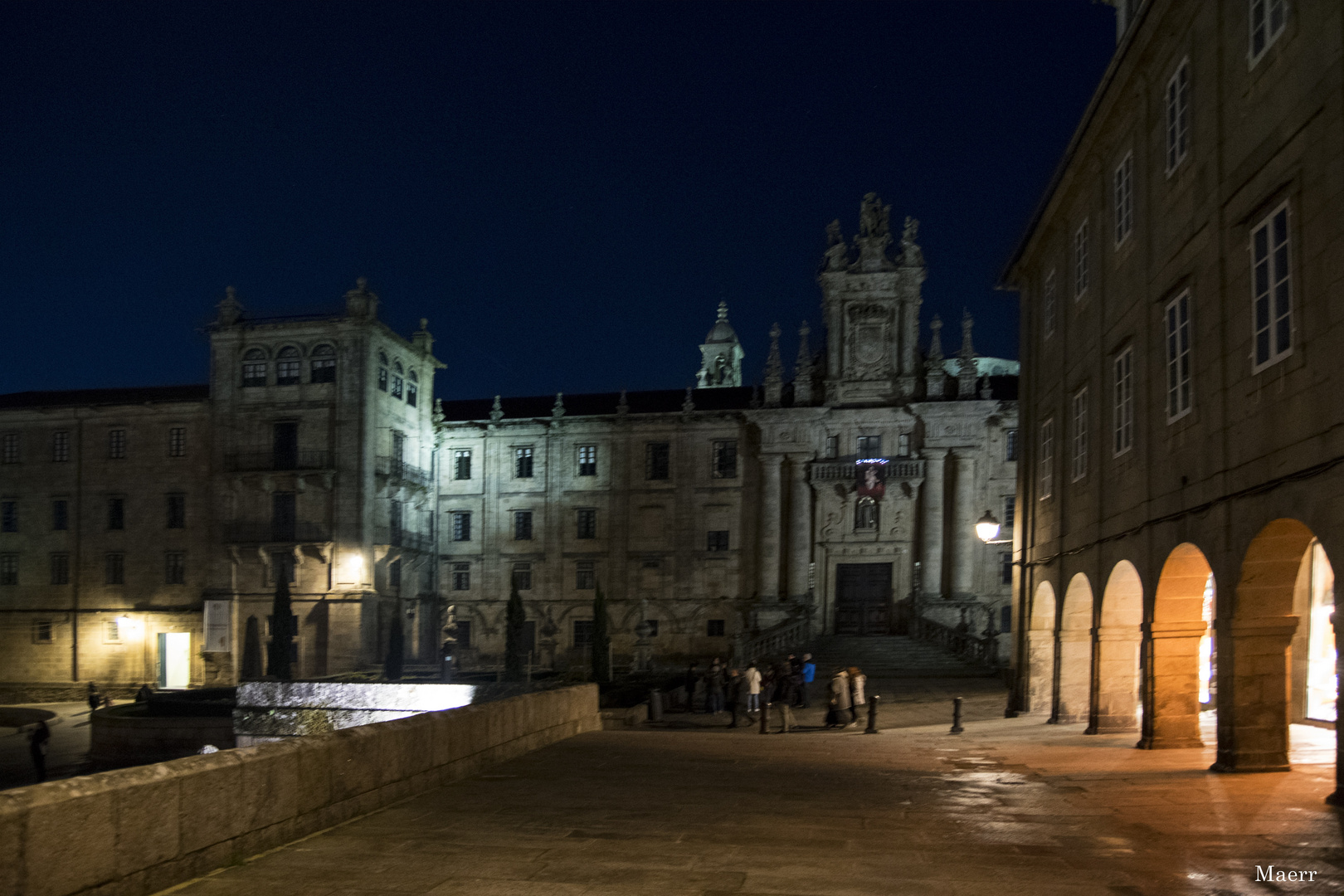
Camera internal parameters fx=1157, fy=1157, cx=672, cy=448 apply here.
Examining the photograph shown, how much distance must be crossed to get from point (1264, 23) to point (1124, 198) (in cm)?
668

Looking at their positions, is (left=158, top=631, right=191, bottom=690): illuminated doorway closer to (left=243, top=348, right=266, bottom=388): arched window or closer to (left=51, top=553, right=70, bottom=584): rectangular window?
(left=51, top=553, right=70, bottom=584): rectangular window

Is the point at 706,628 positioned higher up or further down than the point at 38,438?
further down

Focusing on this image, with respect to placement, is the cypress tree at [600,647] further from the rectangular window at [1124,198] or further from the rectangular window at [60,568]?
the rectangular window at [1124,198]

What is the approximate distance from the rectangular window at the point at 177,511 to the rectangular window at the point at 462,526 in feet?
42.9

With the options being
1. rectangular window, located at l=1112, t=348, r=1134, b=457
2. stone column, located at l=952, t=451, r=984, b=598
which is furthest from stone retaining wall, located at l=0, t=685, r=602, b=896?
stone column, located at l=952, t=451, r=984, b=598

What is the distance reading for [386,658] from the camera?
1986 inches

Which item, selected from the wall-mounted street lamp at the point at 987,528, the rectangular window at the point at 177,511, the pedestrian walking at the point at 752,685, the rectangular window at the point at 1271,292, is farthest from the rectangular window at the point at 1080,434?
the rectangular window at the point at 177,511

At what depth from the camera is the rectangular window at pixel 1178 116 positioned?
53.0 ft

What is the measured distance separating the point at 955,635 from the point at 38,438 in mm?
45869

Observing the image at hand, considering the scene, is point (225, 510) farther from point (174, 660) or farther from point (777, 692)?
point (777, 692)

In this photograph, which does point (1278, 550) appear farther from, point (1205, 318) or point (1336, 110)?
point (1336, 110)

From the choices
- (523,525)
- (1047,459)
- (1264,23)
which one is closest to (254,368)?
(523,525)

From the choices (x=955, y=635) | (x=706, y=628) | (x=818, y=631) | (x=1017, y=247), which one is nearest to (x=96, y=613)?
(x=706, y=628)

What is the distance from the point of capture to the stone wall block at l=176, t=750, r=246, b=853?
7.84 meters
